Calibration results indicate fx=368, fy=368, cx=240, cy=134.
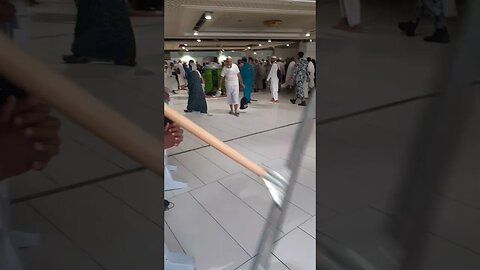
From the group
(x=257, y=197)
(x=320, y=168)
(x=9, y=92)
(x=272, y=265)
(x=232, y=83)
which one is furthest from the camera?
(x=232, y=83)

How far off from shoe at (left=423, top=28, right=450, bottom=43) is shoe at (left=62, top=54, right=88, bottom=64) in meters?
0.48

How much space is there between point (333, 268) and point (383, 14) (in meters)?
0.47

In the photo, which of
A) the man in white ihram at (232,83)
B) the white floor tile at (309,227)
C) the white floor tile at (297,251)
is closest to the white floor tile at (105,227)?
the white floor tile at (297,251)

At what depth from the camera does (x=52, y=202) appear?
19.4 inches

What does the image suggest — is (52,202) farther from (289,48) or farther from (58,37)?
(289,48)

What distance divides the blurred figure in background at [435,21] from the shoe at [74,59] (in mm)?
462

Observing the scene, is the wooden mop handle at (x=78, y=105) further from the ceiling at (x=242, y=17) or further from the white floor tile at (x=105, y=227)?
the ceiling at (x=242, y=17)

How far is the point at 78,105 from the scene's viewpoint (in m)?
0.46

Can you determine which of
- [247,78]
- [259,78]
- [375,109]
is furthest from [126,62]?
[259,78]

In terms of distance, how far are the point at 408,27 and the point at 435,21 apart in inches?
1.5

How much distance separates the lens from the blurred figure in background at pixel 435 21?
522 mm

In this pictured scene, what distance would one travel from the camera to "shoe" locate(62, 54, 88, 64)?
18.0 inches

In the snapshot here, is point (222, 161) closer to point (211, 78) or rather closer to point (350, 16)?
point (350, 16)

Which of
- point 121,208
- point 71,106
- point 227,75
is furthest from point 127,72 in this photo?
point 227,75
